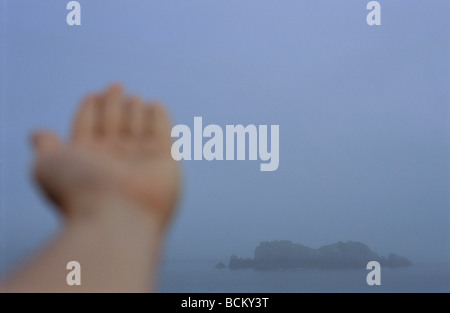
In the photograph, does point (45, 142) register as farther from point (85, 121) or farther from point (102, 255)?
point (102, 255)

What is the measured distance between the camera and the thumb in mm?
1725

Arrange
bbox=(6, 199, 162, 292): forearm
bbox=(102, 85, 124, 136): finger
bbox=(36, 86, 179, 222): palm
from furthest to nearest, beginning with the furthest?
bbox=(102, 85, 124, 136): finger → bbox=(36, 86, 179, 222): palm → bbox=(6, 199, 162, 292): forearm

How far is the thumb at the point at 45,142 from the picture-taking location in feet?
5.66

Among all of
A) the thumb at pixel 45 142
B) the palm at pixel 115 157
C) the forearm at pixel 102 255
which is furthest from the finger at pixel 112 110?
the forearm at pixel 102 255

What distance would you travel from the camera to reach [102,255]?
4.69 feet

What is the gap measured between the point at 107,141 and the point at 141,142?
3.5 inches

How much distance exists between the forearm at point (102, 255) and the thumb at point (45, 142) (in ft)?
0.80

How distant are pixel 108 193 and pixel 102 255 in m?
0.19

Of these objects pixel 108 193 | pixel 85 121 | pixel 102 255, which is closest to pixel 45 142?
pixel 85 121

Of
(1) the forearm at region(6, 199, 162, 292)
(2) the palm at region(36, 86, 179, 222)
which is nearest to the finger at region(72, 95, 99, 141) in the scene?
(2) the palm at region(36, 86, 179, 222)

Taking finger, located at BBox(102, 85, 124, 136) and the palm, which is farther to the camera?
finger, located at BBox(102, 85, 124, 136)

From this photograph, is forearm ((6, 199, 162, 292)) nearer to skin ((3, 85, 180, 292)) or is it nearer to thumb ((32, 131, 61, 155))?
→ skin ((3, 85, 180, 292))
